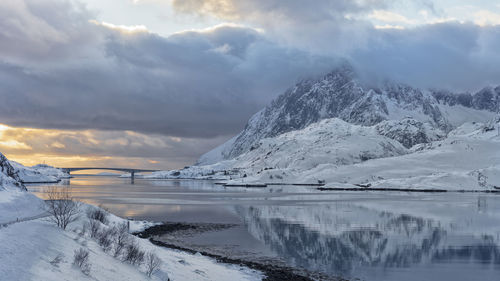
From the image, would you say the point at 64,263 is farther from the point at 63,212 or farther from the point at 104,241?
the point at 63,212

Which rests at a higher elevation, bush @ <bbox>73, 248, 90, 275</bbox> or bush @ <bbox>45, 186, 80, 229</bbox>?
bush @ <bbox>45, 186, 80, 229</bbox>

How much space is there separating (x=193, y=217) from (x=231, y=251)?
115 ft

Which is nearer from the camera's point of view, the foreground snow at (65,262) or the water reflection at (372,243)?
the foreground snow at (65,262)

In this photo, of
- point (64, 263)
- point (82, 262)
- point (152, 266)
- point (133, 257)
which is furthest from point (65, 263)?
point (133, 257)

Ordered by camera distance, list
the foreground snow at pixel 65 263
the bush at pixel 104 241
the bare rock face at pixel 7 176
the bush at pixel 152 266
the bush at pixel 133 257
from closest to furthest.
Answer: the foreground snow at pixel 65 263
the bush at pixel 152 266
the bush at pixel 133 257
the bush at pixel 104 241
the bare rock face at pixel 7 176

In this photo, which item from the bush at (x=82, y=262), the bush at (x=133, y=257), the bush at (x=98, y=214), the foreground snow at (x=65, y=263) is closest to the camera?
the foreground snow at (x=65, y=263)

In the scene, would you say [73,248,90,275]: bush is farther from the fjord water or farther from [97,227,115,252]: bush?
the fjord water

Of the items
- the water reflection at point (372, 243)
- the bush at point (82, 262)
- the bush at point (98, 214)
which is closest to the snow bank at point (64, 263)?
the bush at point (82, 262)

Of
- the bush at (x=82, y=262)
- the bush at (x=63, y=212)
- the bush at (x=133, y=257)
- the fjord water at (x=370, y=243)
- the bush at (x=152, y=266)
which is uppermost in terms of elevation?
the bush at (x=63, y=212)

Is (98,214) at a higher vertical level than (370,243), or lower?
higher

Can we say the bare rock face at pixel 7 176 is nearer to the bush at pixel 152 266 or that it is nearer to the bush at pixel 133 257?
the bush at pixel 133 257

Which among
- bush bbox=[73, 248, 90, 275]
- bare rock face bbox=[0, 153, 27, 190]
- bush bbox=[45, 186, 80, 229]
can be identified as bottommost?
bush bbox=[73, 248, 90, 275]

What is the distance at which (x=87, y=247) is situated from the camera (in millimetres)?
25703

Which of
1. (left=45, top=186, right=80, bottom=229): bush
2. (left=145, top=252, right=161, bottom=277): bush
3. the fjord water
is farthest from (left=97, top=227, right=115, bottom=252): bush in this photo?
the fjord water
